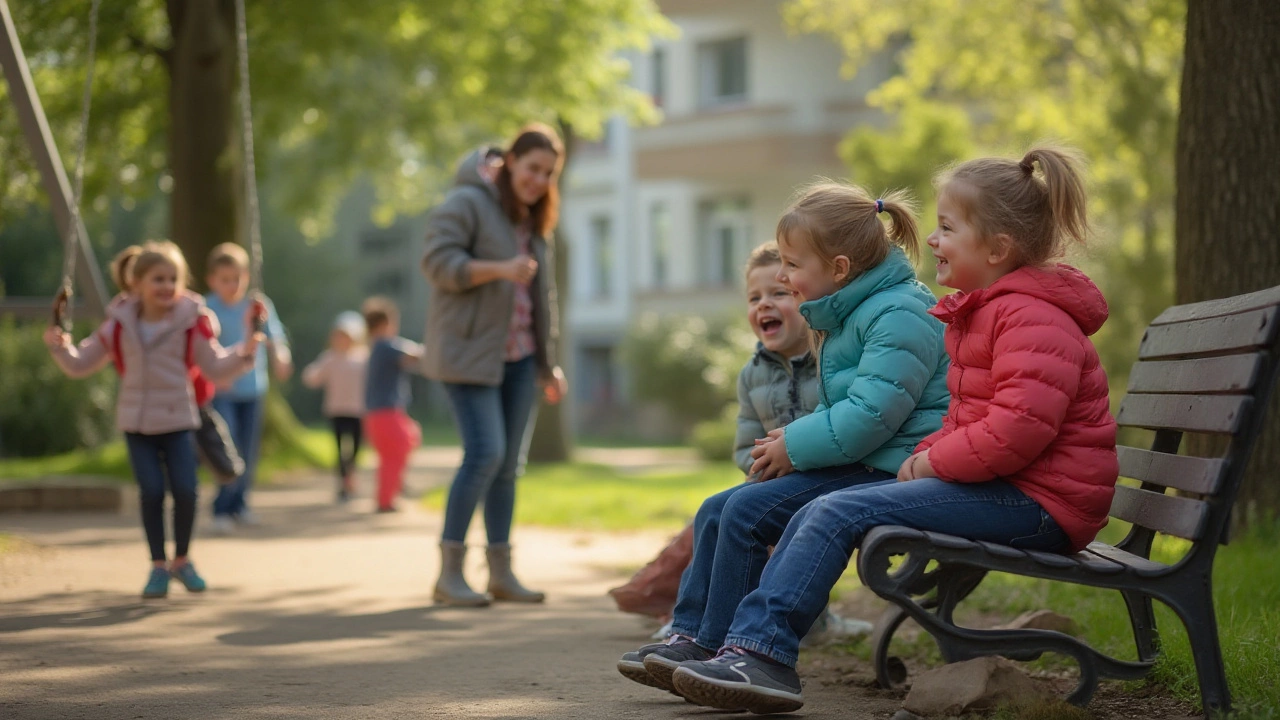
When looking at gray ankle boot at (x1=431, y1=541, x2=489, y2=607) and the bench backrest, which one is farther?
gray ankle boot at (x1=431, y1=541, x2=489, y2=607)

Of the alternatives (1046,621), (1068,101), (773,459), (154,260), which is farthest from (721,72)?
(773,459)

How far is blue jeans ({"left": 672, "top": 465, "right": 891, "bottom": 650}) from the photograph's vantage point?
4.32 m

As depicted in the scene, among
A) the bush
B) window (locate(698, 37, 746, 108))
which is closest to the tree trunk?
the bush

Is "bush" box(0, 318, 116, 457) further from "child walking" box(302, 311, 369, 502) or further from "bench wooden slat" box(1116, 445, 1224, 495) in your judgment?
"bench wooden slat" box(1116, 445, 1224, 495)

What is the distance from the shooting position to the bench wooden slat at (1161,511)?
3.91 metres

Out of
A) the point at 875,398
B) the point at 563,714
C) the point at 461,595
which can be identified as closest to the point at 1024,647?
the point at 875,398

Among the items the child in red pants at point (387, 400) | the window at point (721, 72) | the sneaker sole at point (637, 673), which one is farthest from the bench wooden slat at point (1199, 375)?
the window at point (721, 72)

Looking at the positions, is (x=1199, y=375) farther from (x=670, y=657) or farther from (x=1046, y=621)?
(x=670, y=657)

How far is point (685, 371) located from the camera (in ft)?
100

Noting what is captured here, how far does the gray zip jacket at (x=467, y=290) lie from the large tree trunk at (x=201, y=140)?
8698 mm

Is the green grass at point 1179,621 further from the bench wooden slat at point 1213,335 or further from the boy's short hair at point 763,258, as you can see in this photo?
the boy's short hair at point 763,258

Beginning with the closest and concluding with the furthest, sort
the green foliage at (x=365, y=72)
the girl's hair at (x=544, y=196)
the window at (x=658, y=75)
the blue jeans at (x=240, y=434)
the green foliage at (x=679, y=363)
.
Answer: the girl's hair at (x=544, y=196) < the blue jeans at (x=240, y=434) < the green foliage at (x=365, y=72) < the green foliage at (x=679, y=363) < the window at (x=658, y=75)

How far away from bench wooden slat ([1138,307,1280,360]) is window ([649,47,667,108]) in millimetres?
29679

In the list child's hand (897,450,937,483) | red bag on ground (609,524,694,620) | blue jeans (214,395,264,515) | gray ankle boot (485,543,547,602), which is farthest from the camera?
blue jeans (214,395,264,515)
